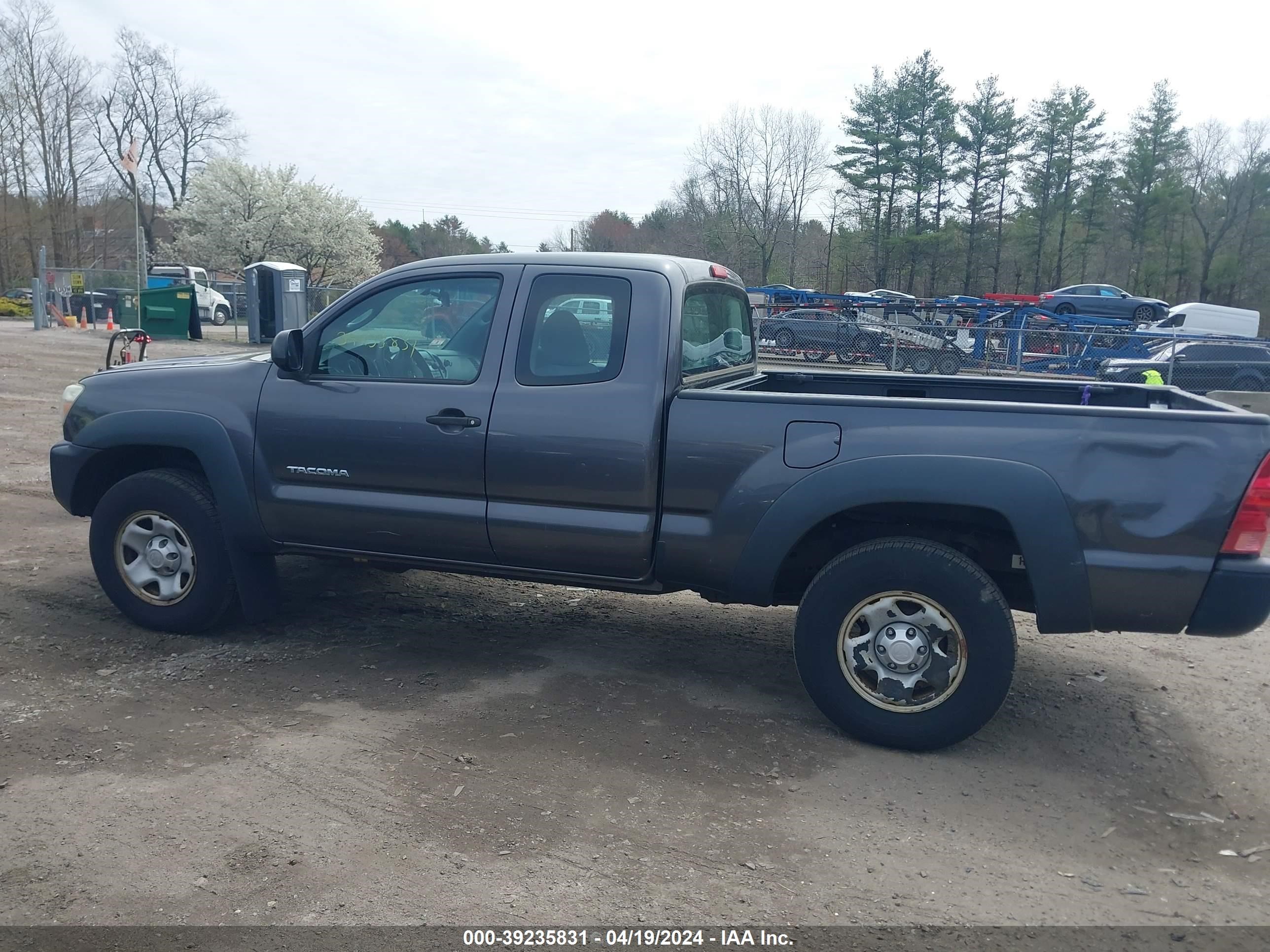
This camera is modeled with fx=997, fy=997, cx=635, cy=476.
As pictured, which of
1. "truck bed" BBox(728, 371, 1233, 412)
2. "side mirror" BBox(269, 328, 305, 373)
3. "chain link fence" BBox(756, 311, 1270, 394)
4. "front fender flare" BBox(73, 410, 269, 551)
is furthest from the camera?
"chain link fence" BBox(756, 311, 1270, 394)

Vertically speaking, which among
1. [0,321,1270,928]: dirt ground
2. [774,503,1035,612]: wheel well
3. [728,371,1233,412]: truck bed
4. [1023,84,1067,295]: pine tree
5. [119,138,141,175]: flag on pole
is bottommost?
[0,321,1270,928]: dirt ground

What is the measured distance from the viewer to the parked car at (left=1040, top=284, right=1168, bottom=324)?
112ft

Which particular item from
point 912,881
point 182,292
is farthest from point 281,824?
point 182,292

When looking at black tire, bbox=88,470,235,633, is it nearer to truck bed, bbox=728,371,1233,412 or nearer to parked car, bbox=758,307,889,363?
truck bed, bbox=728,371,1233,412

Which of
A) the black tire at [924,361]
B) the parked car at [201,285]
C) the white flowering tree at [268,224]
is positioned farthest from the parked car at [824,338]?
the white flowering tree at [268,224]

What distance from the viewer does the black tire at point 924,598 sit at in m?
3.90

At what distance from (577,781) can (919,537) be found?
5.67ft

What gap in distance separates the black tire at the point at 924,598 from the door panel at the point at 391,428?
1.55 metres

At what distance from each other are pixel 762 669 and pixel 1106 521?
6.25 feet

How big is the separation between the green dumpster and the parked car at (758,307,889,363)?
14834mm

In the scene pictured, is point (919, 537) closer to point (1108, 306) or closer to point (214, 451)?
point (214, 451)

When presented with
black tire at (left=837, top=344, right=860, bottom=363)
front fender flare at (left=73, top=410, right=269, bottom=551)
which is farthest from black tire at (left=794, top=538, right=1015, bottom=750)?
black tire at (left=837, top=344, right=860, bottom=363)

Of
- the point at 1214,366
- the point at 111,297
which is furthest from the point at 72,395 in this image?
the point at 111,297

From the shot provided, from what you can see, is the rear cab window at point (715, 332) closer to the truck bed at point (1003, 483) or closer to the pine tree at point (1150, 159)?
the truck bed at point (1003, 483)
